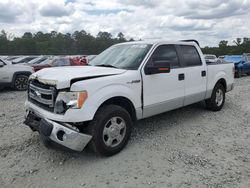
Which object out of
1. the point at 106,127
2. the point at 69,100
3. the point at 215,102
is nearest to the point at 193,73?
the point at 215,102

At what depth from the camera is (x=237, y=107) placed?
24.4 feet

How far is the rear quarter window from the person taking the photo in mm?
5746

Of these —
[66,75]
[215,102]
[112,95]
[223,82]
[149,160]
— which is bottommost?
[149,160]

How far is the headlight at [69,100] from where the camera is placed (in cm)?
377

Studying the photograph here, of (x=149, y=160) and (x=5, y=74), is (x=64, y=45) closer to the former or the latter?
(x=5, y=74)

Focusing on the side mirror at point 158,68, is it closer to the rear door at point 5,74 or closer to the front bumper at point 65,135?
the front bumper at point 65,135

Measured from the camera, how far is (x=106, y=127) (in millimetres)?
4113

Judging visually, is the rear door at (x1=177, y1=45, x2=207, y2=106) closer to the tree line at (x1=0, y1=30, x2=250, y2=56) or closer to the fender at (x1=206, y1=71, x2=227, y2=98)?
the fender at (x1=206, y1=71, x2=227, y2=98)

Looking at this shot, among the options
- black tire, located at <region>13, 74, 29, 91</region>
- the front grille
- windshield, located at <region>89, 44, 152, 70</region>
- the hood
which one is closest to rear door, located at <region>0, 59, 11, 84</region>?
black tire, located at <region>13, 74, 29, 91</region>

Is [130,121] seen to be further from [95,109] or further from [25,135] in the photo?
[25,135]

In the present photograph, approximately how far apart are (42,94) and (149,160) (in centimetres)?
199

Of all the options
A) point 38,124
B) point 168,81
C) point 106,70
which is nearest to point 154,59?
point 168,81

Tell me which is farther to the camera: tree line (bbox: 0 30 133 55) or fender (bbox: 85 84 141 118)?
tree line (bbox: 0 30 133 55)

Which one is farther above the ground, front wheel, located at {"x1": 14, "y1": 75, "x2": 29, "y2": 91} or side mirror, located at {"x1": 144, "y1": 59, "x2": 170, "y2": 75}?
side mirror, located at {"x1": 144, "y1": 59, "x2": 170, "y2": 75}
